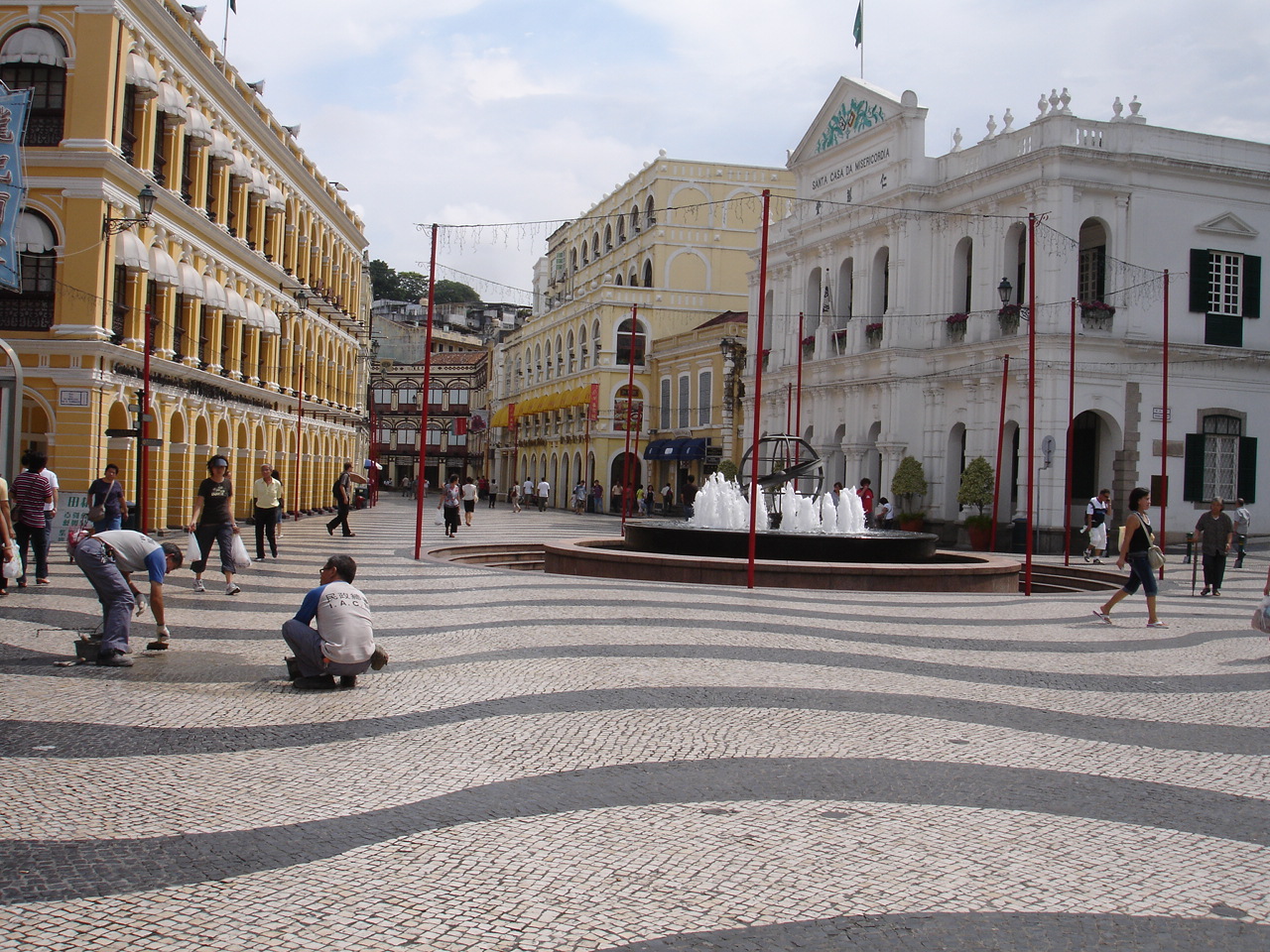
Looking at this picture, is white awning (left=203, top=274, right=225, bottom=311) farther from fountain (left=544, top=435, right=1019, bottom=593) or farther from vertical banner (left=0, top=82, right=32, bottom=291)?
vertical banner (left=0, top=82, right=32, bottom=291)

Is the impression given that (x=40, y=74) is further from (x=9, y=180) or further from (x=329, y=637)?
(x=329, y=637)

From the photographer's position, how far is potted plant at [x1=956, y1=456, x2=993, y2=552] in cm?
3039

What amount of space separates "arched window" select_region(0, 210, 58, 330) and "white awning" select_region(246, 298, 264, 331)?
36.1 feet

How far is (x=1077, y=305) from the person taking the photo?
3009 centimetres

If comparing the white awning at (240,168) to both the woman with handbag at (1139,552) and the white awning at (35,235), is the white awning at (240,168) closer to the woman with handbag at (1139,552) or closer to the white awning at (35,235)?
the white awning at (35,235)

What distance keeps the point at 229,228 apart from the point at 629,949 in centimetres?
3426

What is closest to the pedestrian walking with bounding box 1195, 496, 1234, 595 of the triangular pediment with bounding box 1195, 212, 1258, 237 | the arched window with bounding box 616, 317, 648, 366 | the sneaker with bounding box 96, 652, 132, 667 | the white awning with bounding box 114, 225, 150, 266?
the sneaker with bounding box 96, 652, 132, 667

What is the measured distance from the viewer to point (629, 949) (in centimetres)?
407

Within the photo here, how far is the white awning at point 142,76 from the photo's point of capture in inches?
983

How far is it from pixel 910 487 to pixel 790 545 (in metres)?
16.0

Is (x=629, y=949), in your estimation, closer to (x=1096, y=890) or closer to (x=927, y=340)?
(x=1096, y=890)

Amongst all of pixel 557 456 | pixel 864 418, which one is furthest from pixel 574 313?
pixel 864 418

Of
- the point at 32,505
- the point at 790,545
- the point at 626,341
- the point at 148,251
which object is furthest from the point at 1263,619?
the point at 626,341

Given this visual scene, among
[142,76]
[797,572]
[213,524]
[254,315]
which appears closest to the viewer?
[213,524]
